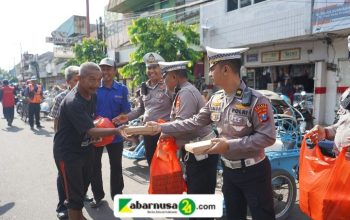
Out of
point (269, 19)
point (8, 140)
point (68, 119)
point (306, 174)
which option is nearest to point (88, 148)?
point (68, 119)

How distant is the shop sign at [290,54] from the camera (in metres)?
11.2

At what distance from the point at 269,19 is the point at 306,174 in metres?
9.39

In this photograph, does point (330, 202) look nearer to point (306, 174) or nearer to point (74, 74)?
point (306, 174)

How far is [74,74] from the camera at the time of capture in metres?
4.47

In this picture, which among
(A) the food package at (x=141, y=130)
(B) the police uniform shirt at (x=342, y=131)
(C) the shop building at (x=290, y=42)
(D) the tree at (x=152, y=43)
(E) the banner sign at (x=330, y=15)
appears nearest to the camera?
(B) the police uniform shirt at (x=342, y=131)

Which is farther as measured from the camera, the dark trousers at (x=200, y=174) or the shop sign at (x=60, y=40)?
the shop sign at (x=60, y=40)

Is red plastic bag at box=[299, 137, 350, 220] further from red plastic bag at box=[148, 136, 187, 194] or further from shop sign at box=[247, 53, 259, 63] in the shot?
shop sign at box=[247, 53, 259, 63]

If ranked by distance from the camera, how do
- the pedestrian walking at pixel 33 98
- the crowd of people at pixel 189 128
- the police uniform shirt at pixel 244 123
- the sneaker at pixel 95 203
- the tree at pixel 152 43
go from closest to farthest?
1. the police uniform shirt at pixel 244 123
2. the crowd of people at pixel 189 128
3. the sneaker at pixel 95 203
4. the tree at pixel 152 43
5. the pedestrian walking at pixel 33 98

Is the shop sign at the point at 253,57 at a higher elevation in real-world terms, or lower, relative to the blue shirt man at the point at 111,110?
higher

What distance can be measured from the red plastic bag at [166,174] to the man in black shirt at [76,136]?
47 centimetres

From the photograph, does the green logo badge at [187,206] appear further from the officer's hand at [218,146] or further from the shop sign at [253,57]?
the shop sign at [253,57]

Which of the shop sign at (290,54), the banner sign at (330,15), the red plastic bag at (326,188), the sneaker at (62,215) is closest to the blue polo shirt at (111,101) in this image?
the sneaker at (62,215)

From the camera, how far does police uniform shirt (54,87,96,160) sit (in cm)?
292

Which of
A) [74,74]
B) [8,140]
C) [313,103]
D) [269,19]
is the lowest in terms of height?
[8,140]
